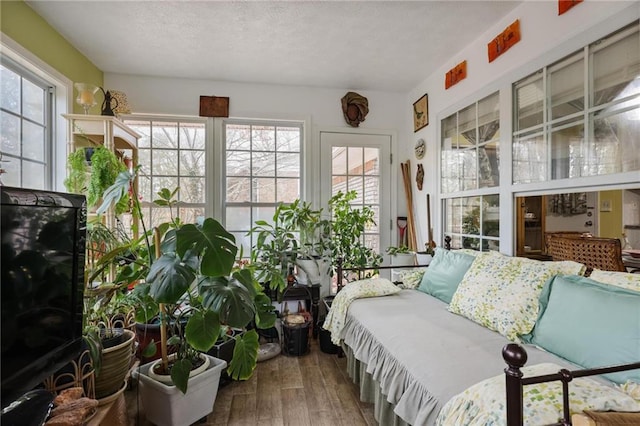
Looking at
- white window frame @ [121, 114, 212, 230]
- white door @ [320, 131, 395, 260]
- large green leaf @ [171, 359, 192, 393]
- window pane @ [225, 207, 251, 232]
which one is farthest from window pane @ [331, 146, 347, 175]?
large green leaf @ [171, 359, 192, 393]

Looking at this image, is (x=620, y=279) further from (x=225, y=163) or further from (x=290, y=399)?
(x=225, y=163)

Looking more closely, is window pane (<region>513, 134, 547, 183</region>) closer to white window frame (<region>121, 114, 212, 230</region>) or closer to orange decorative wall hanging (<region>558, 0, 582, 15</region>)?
orange decorative wall hanging (<region>558, 0, 582, 15</region>)

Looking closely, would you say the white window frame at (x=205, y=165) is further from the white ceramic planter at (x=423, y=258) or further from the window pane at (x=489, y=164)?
the window pane at (x=489, y=164)

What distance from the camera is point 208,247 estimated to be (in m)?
1.43

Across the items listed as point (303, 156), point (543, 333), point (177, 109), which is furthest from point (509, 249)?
point (177, 109)

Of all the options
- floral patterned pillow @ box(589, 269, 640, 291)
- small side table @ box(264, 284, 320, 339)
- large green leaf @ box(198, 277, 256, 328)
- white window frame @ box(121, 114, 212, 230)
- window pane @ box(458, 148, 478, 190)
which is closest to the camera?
floral patterned pillow @ box(589, 269, 640, 291)

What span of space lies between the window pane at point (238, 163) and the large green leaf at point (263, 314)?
165 cm

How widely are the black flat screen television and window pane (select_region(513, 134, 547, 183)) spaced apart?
2.43 meters

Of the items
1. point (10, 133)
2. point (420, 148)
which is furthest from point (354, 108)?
point (10, 133)

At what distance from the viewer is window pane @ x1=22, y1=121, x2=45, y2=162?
2.10 m

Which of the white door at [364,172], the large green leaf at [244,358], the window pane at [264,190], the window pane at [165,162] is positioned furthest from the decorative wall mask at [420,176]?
the window pane at [165,162]

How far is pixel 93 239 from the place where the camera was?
71.8 inches

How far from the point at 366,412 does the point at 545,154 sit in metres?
1.90

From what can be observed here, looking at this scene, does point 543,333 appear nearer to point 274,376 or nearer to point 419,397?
point 419,397
